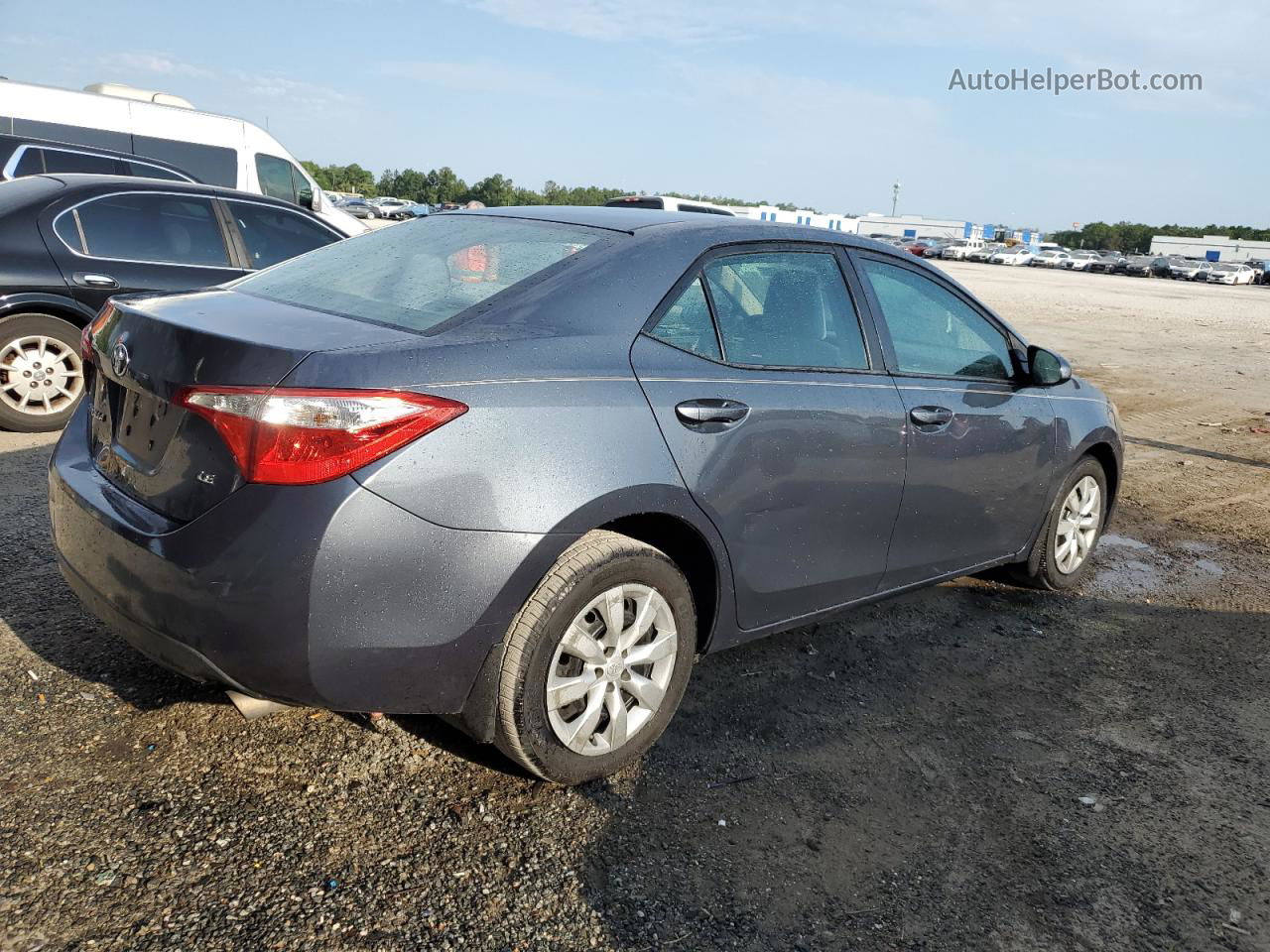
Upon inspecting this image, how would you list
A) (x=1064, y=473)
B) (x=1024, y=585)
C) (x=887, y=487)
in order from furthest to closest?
(x=1024, y=585)
(x=1064, y=473)
(x=887, y=487)

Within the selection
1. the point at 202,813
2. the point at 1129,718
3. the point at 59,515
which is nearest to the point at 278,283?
the point at 59,515

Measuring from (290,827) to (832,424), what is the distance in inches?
81.6

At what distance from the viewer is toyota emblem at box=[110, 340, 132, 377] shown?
287cm

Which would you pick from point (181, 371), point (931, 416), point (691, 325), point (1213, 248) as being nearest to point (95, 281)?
point (181, 371)

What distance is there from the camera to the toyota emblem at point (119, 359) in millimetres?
2865

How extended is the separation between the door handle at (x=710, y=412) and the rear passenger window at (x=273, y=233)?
15.9 ft

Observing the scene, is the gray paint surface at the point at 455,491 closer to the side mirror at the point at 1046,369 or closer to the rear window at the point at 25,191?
the side mirror at the point at 1046,369

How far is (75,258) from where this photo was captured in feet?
21.3

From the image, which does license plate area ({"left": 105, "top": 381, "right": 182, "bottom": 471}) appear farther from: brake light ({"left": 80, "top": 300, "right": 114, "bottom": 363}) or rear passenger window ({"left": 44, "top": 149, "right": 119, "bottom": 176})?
rear passenger window ({"left": 44, "top": 149, "right": 119, "bottom": 176})

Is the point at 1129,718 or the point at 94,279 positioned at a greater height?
the point at 94,279

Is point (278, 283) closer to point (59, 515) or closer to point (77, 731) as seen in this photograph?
point (59, 515)

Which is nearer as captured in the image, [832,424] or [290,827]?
[290,827]

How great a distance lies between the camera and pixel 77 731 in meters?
3.10

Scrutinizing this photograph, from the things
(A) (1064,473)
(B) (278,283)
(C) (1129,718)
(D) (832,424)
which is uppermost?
(B) (278,283)
